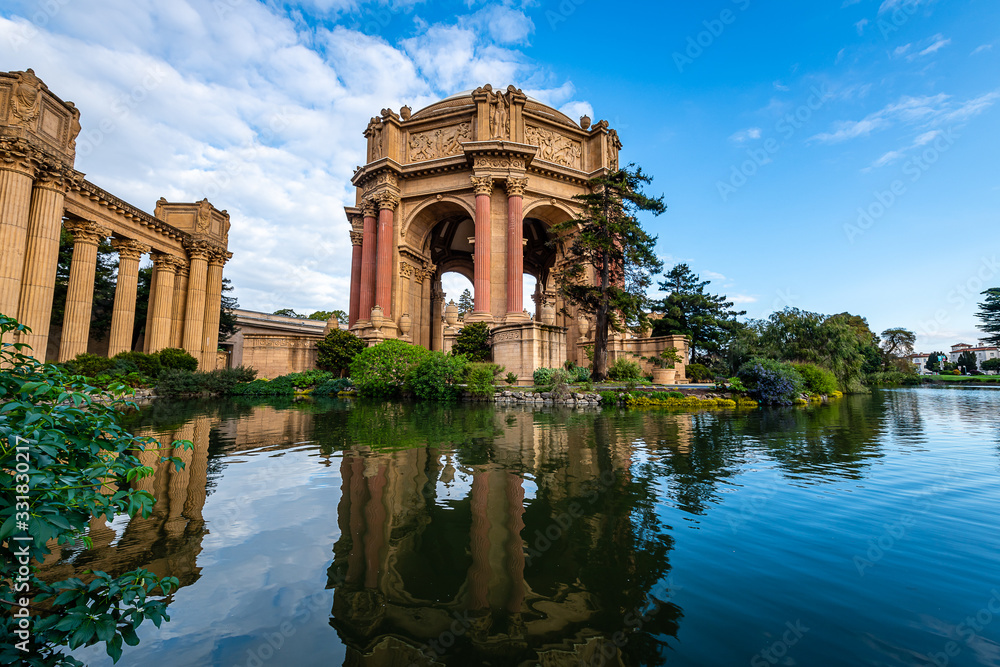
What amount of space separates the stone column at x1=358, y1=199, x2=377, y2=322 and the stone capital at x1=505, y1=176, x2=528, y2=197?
9.32 metres

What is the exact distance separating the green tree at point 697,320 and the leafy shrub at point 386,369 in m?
14.8

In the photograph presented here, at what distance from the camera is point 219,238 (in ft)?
84.3

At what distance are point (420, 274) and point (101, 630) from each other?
29.6 metres

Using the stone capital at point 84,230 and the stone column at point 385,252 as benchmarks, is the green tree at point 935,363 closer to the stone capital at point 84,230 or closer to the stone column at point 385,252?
the stone column at point 385,252

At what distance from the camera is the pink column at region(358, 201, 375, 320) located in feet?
91.3

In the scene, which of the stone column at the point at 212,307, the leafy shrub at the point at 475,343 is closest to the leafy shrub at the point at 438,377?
the leafy shrub at the point at 475,343

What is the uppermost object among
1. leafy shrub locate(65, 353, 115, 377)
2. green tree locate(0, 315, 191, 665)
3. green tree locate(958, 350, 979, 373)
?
green tree locate(958, 350, 979, 373)

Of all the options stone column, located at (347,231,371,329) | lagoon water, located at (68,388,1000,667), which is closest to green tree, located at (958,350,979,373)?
lagoon water, located at (68,388,1000,667)

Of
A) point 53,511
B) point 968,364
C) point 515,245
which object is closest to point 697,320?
point 515,245

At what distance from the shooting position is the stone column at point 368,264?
27.8 m

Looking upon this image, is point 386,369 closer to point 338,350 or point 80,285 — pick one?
point 338,350

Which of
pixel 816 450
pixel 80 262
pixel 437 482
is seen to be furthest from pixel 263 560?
pixel 80 262

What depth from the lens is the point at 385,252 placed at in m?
26.9

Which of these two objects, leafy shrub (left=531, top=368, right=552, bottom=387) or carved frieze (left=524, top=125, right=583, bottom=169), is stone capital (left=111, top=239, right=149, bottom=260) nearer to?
leafy shrub (left=531, top=368, right=552, bottom=387)
